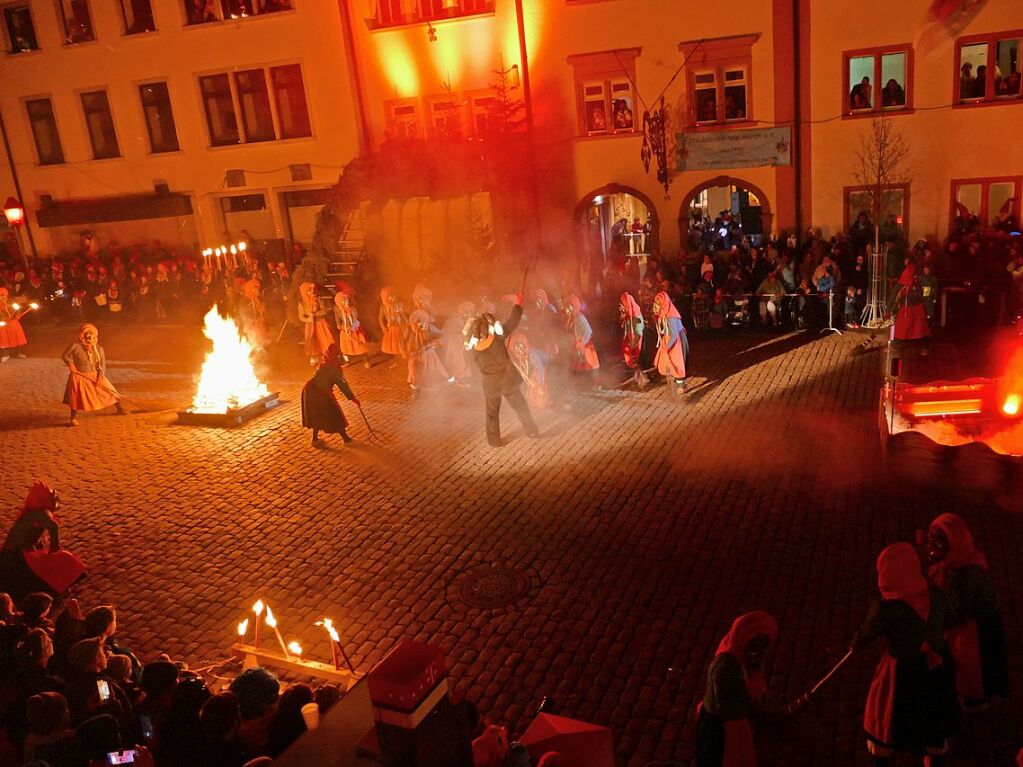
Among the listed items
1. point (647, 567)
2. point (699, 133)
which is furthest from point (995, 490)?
point (699, 133)

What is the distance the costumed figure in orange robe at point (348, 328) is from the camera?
1734cm

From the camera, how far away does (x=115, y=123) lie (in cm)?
2691

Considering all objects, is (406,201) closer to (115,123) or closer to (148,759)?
(115,123)

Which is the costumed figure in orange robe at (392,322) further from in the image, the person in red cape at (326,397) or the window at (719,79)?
the window at (719,79)

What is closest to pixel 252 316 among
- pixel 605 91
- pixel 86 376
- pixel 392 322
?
pixel 392 322

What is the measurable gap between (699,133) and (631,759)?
57.0ft

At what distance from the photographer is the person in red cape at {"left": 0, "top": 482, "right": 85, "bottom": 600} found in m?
8.56

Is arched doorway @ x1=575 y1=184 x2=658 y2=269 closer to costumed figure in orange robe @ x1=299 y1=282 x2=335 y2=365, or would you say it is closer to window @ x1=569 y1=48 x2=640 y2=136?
window @ x1=569 y1=48 x2=640 y2=136

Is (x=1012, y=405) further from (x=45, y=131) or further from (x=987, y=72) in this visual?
(x=45, y=131)

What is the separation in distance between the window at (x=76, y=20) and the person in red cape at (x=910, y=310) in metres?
23.7

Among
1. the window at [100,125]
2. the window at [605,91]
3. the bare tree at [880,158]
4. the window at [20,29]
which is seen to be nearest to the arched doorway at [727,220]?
the bare tree at [880,158]

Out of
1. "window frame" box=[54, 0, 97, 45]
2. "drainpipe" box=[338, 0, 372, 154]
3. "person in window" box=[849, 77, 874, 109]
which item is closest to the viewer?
"person in window" box=[849, 77, 874, 109]

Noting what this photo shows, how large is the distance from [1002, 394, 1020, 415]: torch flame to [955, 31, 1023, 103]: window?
1156cm

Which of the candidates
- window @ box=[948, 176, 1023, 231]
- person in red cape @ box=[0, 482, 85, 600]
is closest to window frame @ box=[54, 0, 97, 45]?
person in red cape @ box=[0, 482, 85, 600]
